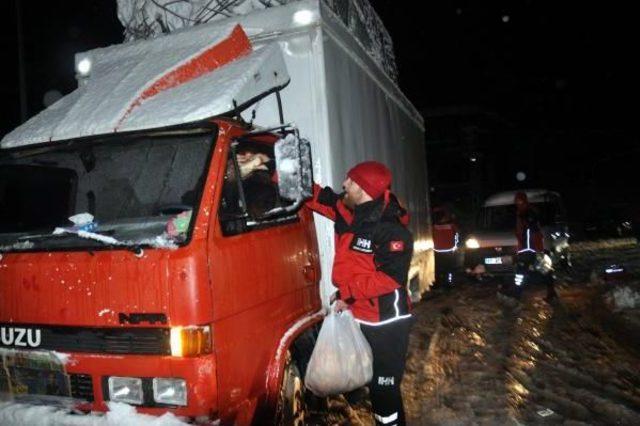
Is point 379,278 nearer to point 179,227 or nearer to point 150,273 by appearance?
point 179,227

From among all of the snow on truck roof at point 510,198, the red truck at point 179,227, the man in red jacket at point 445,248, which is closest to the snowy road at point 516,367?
the red truck at point 179,227

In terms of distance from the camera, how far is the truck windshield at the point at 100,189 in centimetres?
287

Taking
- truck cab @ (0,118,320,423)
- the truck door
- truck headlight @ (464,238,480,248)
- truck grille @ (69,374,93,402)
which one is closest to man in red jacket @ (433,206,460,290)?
truck headlight @ (464,238,480,248)

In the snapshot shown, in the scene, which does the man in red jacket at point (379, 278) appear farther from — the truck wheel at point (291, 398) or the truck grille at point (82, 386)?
the truck grille at point (82, 386)

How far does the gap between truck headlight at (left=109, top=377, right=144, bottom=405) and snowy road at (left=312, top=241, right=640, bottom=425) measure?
74.6 inches

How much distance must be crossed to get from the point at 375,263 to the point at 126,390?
165 cm

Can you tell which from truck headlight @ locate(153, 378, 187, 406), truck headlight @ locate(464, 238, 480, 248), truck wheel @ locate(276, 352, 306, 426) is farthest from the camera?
truck headlight @ locate(464, 238, 480, 248)

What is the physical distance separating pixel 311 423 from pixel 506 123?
27711 mm

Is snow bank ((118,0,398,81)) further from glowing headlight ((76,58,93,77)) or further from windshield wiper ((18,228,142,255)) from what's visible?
windshield wiper ((18,228,142,255))

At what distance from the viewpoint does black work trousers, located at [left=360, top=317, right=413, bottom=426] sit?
10.8ft

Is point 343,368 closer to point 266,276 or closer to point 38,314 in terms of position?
point 266,276

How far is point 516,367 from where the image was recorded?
5.20m

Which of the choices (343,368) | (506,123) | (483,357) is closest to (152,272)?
(343,368)

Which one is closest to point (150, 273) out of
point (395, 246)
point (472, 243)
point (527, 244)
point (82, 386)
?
point (82, 386)
